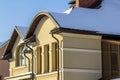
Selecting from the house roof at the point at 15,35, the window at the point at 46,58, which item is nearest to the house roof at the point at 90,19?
the window at the point at 46,58

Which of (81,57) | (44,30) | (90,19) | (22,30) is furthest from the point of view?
(22,30)

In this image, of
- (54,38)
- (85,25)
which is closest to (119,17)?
(85,25)

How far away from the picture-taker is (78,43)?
24.3 meters

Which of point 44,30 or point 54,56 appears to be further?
point 44,30

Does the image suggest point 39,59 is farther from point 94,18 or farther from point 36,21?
point 94,18

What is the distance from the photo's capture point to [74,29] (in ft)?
77.5

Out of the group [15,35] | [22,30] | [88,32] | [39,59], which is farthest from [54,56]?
[15,35]

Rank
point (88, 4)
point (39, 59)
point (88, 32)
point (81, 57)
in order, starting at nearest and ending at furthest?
point (88, 32) < point (81, 57) < point (39, 59) < point (88, 4)

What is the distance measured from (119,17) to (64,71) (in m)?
5.93

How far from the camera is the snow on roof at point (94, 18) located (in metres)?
24.5

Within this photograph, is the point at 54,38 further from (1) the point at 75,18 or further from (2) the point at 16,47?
(2) the point at 16,47

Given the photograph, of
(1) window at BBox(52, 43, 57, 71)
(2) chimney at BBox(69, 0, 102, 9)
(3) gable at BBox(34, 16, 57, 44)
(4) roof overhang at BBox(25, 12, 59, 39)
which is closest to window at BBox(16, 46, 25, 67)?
(4) roof overhang at BBox(25, 12, 59, 39)

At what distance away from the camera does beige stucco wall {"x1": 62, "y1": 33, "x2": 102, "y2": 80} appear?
23.9 m

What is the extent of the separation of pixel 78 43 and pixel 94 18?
2667mm
